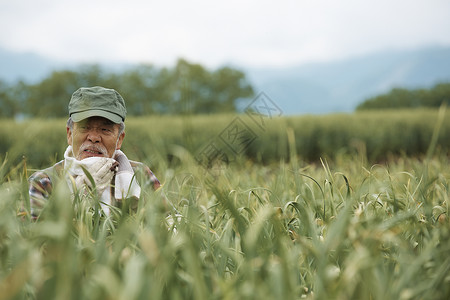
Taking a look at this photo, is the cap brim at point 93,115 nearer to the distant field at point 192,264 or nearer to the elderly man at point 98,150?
the elderly man at point 98,150

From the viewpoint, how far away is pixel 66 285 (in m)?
0.73

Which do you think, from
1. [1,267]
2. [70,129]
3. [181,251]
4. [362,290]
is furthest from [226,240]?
[70,129]

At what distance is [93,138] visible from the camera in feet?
5.71

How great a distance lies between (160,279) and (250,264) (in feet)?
0.69

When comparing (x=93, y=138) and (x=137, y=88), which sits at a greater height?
(x=137, y=88)

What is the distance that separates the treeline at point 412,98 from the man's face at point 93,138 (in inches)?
1773

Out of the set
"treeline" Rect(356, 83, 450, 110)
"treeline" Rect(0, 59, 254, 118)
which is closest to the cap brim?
"treeline" Rect(0, 59, 254, 118)

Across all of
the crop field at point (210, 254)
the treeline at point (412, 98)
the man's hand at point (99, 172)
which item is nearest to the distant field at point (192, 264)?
the crop field at point (210, 254)

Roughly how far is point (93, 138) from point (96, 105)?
13 centimetres

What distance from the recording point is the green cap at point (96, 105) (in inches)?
67.3

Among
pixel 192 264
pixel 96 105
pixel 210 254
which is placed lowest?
pixel 210 254

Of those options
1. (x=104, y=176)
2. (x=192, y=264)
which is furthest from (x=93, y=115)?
(x=192, y=264)

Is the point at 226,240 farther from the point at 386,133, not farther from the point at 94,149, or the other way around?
the point at 386,133

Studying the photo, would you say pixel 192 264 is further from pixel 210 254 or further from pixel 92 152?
pixel 92 152
